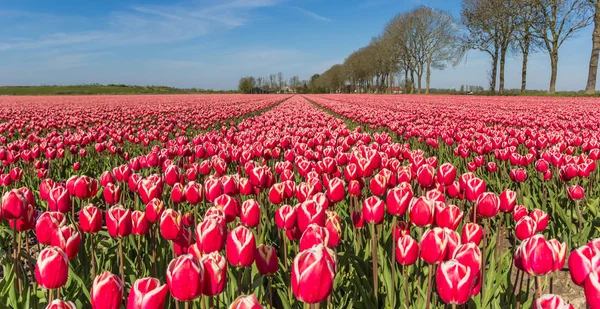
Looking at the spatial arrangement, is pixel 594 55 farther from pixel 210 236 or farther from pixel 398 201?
pixel 210 236

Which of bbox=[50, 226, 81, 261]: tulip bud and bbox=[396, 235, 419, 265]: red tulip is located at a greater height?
bbox=[50, 226, 81, 261]: tulip bud

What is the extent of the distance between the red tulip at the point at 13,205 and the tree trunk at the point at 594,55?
3834 cm

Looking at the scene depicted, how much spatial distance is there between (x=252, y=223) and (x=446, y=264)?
117 cm

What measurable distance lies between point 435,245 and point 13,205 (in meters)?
2.11

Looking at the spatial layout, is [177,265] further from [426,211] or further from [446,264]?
[426,211]

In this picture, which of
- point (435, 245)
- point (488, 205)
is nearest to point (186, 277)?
point (435, 245)

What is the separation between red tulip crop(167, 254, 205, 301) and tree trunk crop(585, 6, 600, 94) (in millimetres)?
38365

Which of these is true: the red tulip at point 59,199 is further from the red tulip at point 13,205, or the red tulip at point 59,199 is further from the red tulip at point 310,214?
the red tulip at point 310,214

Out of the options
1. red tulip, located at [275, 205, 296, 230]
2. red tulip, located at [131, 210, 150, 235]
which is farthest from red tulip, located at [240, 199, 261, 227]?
red tulip, located at [131, 210, 150, 235]

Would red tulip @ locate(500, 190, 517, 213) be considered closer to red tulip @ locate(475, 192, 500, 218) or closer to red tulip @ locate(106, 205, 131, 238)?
red tulip @ locate(475, 192, 500, 218)

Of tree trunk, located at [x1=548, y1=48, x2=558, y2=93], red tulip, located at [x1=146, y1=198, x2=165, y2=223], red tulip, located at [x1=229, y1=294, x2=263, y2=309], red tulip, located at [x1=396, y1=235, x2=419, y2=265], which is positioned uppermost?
tree trunk, located at [x1=548, y1=48, x2=558, y2=93]

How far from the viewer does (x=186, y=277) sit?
137 cm

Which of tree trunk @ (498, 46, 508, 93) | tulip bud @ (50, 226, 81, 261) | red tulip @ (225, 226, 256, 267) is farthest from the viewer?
tree trunk @ (498, 46, 508, 93)

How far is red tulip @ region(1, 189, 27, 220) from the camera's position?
7.23 feet
